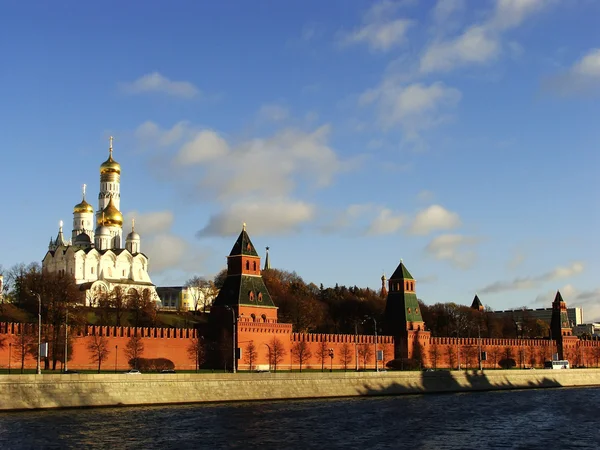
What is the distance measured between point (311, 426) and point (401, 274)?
4848 cm

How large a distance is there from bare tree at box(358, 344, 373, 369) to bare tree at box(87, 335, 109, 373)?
25.5 meters

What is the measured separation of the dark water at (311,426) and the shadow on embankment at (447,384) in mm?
6782

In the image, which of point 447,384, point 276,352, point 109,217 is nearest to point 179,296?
point 109,217

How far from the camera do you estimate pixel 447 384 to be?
6619 centimetres

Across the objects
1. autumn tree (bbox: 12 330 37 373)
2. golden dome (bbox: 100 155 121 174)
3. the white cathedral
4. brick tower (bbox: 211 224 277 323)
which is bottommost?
autumn tree (bbox: 12 330 37 373)

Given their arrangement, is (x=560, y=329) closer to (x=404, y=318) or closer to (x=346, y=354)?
(x=404, y=318)

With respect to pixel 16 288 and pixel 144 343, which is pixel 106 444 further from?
pixel 16 288

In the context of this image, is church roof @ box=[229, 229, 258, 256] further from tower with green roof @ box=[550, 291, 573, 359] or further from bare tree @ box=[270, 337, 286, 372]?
tower with green roof @ box=[550, 291, 573, 359]

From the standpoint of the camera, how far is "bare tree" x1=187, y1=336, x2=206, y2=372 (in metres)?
67.7

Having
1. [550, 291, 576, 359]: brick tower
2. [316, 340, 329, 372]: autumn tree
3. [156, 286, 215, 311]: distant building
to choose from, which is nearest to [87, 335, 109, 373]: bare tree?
[316, 340, 329, 372]: autumn tree

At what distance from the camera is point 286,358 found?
72250 millimetres

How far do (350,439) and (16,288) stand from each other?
212 ft

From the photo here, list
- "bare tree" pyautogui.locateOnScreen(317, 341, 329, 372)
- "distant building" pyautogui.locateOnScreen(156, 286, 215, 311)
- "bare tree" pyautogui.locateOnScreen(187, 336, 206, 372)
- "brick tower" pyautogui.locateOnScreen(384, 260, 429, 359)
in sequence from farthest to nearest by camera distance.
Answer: "distant building" pyautogui.locateOnScreen(156, 286, 215, 311) < "brick tower" pyautogui.locateOnScreen(384, 260, 429, 359) < "bare tree" pyautogui.locateOnScreen(317, 341, 329, 372) < "bare tree" pyautogui.locateOnScreen(187, 336, 206, 372)

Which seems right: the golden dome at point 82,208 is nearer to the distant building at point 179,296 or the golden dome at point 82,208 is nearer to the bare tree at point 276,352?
the distant building at point 179,296
